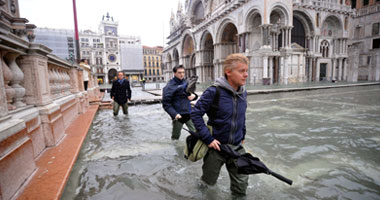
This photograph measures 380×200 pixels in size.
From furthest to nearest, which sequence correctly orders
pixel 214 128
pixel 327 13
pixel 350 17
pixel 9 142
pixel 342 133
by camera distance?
pixel 350 17
pixel 327 13
pixel 342 133
pixel 214 128
pixel 9 142

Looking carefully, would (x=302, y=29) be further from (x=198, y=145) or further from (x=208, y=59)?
(x=198, y=145)

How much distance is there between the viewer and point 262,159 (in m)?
3.23

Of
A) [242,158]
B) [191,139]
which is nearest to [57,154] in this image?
[191,139]

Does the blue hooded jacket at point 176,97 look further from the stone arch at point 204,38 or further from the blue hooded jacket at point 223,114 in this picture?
the stone arch at point 204,38

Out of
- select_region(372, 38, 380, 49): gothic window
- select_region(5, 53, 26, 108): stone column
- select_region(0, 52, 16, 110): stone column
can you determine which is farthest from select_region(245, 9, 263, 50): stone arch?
select_region(0, 52, 16, 110): stone column

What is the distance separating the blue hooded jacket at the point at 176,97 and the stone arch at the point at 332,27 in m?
30.6

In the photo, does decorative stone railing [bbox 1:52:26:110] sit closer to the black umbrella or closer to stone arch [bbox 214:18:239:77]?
the black umbrella

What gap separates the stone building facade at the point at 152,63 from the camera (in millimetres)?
78438

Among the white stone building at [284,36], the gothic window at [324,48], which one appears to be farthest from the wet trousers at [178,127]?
the gothic window at [324,48]

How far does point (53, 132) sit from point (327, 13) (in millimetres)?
32238

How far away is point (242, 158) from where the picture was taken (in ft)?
6.07

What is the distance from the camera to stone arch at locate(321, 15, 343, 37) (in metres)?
26.7

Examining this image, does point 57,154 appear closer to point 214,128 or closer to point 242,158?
point 214,128

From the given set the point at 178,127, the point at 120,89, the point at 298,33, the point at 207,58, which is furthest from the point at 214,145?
the point at 207,58
